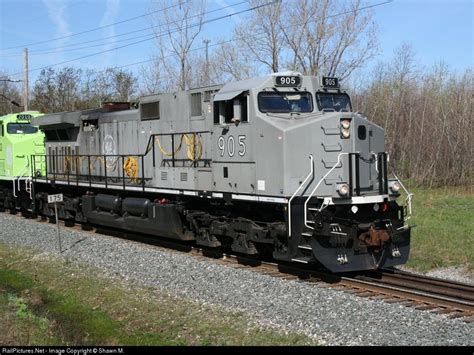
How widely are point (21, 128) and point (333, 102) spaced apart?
48.3ft

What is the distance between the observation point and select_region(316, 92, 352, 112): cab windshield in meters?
10.4

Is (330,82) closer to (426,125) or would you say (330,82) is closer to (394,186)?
(394,186)

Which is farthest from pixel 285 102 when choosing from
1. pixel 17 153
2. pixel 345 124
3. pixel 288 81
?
pixel 17 153

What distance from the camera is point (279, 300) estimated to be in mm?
8258

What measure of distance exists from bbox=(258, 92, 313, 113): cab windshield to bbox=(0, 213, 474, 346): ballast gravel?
3.09 meters

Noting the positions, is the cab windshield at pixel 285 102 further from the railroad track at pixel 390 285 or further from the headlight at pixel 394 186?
the railroad track at pixel 390 285

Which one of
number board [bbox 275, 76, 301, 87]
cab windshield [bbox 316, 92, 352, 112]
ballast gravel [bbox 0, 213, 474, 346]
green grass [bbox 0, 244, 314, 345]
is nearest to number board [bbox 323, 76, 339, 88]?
cab windshield [bbox 316, 92, 352, 112]

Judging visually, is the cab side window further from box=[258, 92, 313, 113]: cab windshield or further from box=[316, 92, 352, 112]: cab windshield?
box=[316, 92, 352, 112]: cab windshield

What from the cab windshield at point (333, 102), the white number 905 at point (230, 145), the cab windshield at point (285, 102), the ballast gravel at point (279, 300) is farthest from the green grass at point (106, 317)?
the cab windshield at point (333, 102)

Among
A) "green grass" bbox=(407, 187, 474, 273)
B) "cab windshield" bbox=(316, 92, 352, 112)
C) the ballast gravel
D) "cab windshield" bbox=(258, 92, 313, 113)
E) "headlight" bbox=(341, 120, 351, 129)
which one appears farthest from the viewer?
"green grass" bbox=(407, 187, 474, 273)

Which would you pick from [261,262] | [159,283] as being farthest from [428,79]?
[159,283]

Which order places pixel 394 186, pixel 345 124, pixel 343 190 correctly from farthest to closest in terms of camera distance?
pixel 394 186 < pixel 345 124 < pixel 343 190

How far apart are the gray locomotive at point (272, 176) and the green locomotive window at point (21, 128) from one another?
921cm

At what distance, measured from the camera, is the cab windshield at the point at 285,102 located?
33.1ft
